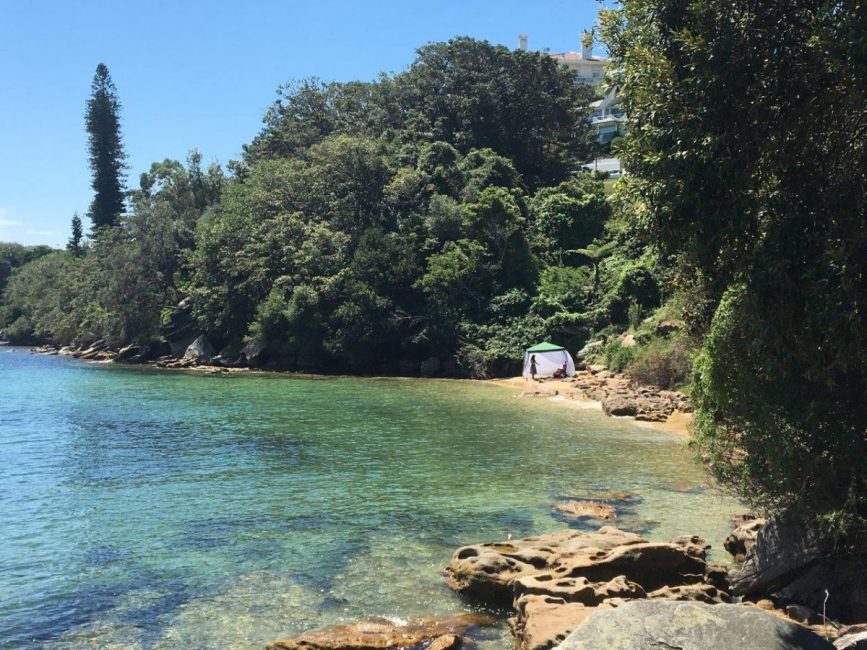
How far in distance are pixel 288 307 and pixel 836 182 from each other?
135 feet

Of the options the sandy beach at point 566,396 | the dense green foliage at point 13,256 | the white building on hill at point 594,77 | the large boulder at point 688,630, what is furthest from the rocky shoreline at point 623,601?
the dense green foliage at point 13,256

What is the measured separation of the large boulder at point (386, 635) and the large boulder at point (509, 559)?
1.78 ft

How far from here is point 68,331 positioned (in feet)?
242

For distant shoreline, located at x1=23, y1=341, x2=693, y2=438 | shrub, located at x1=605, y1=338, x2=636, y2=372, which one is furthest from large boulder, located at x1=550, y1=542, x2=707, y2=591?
shrub, located at x1=605, y1=338, x2=636, y2=372

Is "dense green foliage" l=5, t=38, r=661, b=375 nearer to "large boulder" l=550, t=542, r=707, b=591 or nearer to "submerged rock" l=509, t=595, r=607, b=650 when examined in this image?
"large boulder" l=550, t=542, r=707, b=591

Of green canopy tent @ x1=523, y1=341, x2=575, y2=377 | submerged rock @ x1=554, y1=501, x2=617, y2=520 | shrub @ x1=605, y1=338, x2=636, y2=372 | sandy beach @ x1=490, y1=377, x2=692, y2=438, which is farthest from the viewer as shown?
green canopy tent @ x1=523, y1=341, x2=575, y2=377

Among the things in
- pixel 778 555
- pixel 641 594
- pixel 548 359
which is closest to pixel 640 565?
pixel 641 594

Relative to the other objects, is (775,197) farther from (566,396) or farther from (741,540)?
(566,396)

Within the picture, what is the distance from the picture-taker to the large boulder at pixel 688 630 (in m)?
6.03

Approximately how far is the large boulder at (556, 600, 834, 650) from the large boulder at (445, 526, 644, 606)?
3384 mm

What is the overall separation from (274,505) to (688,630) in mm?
10375

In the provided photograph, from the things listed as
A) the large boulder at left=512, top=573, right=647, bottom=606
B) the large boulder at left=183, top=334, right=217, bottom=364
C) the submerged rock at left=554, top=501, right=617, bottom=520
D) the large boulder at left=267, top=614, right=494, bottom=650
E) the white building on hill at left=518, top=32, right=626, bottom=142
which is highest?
the white building on hill at left=518, top=32, right=626, bottom=142

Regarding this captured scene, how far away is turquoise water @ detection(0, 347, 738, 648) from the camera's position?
31.7 feet

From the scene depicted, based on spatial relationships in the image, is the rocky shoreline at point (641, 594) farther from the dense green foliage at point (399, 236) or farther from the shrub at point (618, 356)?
the dense green foliage at point (399, 236)
